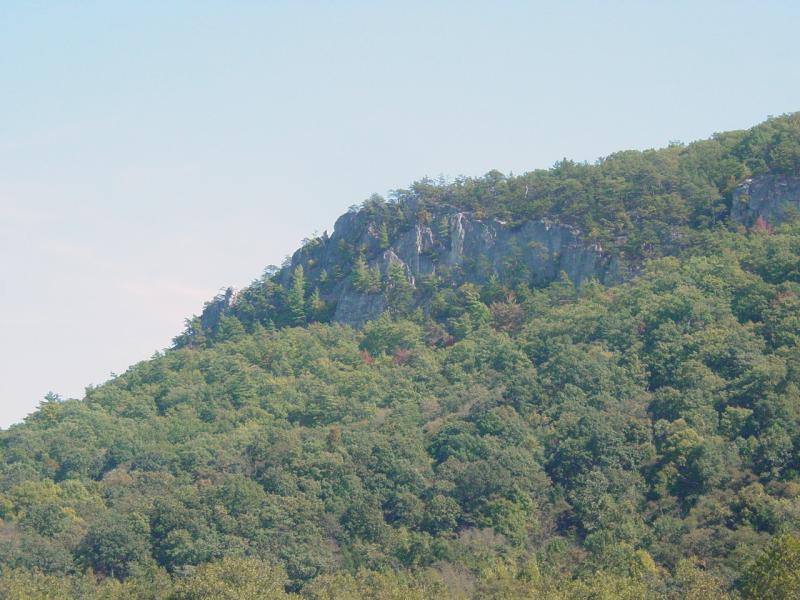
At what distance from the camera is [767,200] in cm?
7075

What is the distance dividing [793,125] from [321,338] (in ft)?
96.9

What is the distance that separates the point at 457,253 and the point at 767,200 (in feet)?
57.6

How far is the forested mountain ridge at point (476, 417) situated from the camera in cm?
4625

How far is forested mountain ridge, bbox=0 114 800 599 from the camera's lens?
46.2 metres

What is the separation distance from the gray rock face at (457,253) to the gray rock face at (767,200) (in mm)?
7438

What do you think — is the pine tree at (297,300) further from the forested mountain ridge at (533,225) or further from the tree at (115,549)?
the tree at (115,549)

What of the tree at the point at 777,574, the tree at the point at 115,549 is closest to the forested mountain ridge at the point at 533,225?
the tree at the point at 115,549

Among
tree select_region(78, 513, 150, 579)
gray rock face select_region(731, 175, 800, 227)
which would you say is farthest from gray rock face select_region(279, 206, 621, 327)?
tree select_region(78, 513, 150, 579)

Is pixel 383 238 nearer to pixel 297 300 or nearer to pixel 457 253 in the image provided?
pixel 457 253

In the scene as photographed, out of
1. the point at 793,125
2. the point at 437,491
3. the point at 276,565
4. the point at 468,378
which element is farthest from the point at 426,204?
the point at 276,565

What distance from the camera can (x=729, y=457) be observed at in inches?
1917

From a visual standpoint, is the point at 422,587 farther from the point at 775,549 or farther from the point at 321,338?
the point at 321,338

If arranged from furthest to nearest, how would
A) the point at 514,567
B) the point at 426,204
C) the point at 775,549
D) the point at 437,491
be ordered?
the point at 426,204 < the point at 437,491 < the point at 514,567 < the point at 775,549

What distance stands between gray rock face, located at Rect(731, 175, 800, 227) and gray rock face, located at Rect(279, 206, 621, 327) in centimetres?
744
